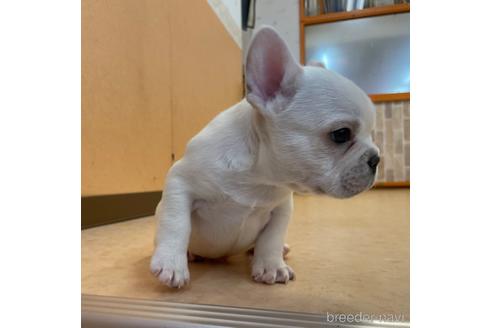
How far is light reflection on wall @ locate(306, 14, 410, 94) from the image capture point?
3115 millimetres

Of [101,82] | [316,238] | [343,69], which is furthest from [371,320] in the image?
[343,69]

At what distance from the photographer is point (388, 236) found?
1696mm

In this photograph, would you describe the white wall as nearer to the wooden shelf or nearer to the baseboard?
the wooden shelf

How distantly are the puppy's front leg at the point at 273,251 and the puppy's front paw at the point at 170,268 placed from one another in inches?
8.2

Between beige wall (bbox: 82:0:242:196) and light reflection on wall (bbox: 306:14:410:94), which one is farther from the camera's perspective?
light reflection on wall (bbox: 306:14:410:94)

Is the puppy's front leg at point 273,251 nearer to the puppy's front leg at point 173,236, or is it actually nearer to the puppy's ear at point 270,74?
the puppy's front leg at point 173,236

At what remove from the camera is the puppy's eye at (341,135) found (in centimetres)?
91

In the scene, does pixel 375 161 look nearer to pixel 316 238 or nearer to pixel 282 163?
pixel 282 163

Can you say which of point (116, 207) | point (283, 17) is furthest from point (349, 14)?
point (116, 207)

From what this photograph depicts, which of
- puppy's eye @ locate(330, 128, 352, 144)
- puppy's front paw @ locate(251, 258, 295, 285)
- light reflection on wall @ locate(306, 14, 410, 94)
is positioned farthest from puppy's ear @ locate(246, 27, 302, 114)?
light reflection on wall @ locate(306, 14, 410, 94)

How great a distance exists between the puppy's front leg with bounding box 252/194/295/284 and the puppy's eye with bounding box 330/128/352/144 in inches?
12.4

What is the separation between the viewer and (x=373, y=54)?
3.35 m

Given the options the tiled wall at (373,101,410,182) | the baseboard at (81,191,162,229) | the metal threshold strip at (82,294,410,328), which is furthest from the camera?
the tiled wall at (373,101,410,182)

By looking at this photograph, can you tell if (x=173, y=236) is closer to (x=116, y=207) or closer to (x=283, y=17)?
(x=116, y=207)
